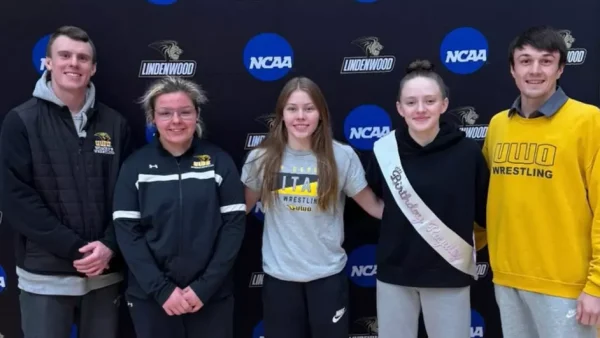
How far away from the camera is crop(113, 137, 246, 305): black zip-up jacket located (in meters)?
2.10

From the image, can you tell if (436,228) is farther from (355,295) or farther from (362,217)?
(355,295)

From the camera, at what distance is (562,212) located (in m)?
1.95

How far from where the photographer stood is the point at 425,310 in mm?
2215

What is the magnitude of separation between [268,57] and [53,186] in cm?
125

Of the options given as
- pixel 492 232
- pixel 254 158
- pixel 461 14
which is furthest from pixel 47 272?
pixel 461 14

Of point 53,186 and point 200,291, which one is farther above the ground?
point 53,186

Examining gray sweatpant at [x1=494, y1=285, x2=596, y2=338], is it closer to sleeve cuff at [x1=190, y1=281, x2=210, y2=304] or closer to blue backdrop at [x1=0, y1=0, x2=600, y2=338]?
blue backdrop at [x1=0, y1=0, x2=600, y2=338]

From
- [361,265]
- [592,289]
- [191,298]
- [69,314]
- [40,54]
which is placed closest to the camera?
[592,289]

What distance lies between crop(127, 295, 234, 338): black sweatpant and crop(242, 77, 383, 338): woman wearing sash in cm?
21

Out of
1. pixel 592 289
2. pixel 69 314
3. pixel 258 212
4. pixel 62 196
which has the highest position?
pixel 62 196

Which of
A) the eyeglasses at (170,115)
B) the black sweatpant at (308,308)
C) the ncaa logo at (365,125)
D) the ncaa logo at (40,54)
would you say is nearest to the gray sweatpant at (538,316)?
the black sweatpant at (308,308)

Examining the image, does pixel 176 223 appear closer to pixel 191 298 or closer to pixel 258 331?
pixel 191 298

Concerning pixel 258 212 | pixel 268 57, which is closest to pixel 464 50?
pixel 268 57

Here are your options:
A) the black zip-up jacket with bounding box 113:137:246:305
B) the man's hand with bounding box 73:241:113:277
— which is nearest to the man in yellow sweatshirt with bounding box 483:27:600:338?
the black zip-up jacket with bounding box 113:137:246:305
